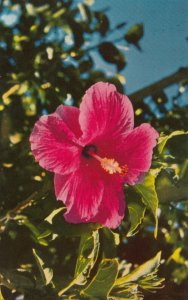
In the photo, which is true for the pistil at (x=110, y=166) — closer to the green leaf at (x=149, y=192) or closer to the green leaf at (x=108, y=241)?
the green leaf at (x=149, y=192)

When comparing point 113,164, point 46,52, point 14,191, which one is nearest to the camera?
point 113,164

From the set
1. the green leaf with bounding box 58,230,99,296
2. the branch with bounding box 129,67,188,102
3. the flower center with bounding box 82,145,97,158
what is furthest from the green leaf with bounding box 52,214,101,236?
the branch with bounding box 129,67,188,102

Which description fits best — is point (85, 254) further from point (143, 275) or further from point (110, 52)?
point (110, 52)

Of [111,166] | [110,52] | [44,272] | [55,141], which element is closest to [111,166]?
[111,166]

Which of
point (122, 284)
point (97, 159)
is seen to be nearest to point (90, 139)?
point (97, 159)

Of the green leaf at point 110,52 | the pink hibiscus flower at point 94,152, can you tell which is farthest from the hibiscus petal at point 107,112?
the green leaf at point 110,52

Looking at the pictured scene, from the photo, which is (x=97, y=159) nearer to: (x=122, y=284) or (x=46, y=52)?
(x=122, y=284)
